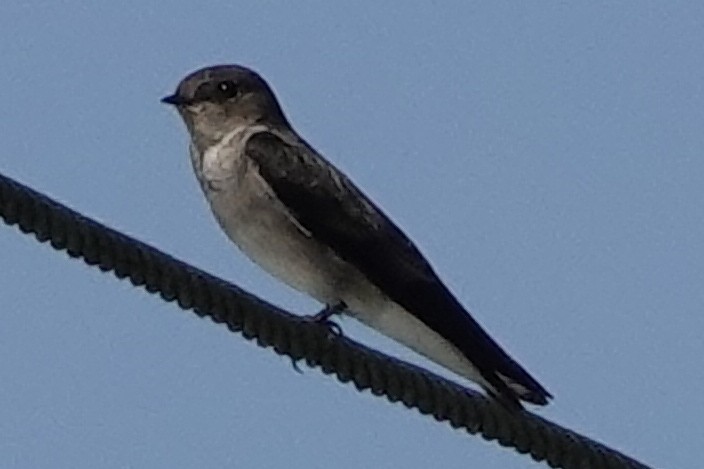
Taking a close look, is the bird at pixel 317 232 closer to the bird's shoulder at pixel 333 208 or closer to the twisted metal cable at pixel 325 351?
the bird's shoulder at pixel 333 208

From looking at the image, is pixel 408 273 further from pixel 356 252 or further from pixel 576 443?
pixel 576 443

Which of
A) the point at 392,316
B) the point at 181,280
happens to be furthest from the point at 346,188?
the point at 181,280

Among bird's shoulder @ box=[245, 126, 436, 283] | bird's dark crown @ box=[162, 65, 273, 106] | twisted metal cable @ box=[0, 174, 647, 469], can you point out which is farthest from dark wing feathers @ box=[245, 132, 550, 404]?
twisted metal cable @ box=[0, 174, 647, 469]

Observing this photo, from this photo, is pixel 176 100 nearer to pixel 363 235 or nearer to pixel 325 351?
pixel 363 235

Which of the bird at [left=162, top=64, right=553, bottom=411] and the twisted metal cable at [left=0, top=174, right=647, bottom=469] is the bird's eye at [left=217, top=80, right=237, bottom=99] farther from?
the twisted metal cable at [left=0, top=174, right=647, bottom=469]

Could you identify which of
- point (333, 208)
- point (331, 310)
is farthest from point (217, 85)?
point (331, 310)

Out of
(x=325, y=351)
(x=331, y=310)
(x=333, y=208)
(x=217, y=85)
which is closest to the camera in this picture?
(x=325, y=351)
